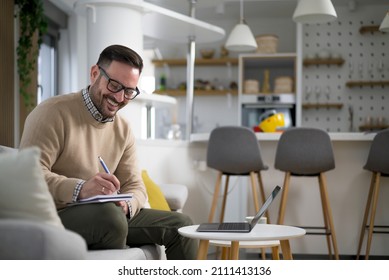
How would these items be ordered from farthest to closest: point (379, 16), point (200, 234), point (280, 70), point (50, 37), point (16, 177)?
1. point (280, 70)
2. point (50, 37)
3. point (379, 16)
4. point (200, 234)
5. point (16, 177)

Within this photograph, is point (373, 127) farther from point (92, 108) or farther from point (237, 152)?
point (92, 108)

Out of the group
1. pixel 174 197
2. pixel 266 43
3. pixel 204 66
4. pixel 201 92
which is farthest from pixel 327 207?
pixel 204 66

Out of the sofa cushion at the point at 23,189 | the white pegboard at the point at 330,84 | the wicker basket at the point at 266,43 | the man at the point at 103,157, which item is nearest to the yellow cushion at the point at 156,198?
the man at the point at 103,157

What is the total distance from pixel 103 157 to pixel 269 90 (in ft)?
15.3

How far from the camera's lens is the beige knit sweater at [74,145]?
6.34 feet

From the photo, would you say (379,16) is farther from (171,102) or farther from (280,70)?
(280,70)

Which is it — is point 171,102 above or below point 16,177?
above

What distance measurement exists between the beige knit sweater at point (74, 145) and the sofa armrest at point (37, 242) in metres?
0.57

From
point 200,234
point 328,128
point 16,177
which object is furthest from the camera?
point 328,128

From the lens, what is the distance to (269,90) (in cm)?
666

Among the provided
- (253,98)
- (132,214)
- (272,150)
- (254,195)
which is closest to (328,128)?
(253,98)

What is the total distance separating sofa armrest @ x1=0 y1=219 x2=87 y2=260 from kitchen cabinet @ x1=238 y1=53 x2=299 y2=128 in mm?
5241

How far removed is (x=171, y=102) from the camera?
4.18 m
